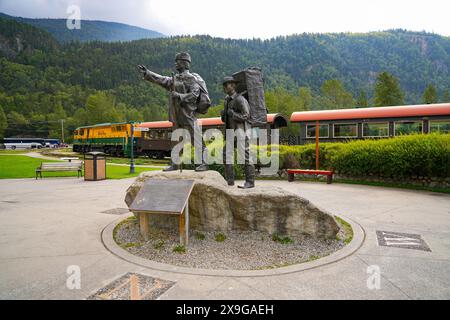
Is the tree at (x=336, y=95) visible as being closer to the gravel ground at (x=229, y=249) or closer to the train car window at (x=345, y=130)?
the train car window at (x=345, y=130)

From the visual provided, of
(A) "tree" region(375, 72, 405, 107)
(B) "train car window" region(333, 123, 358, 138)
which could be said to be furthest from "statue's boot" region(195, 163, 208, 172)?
(A) "tree" region(375, 72, 405, 107)

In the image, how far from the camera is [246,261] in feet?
14.0

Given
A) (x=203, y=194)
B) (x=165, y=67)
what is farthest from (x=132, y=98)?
(x=203, y=194)


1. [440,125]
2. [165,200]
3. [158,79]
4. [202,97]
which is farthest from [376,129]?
[165,200]

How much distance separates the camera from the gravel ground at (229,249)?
13.8 ft

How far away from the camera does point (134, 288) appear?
336 centimetres

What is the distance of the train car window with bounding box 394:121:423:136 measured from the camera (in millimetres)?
16297

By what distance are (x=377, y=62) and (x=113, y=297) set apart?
7163 inches

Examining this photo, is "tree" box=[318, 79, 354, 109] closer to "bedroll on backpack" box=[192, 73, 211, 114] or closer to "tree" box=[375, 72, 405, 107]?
"tree" box=[375, 72, 405, 107]

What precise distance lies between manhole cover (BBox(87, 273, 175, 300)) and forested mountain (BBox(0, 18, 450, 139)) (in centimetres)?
4342

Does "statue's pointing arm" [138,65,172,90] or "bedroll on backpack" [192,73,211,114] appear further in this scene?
"bedroll on backpack" [192,73,211,114]

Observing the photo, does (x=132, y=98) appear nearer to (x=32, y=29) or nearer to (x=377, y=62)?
(x=32, y=29)

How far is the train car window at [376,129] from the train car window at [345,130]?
53 cm

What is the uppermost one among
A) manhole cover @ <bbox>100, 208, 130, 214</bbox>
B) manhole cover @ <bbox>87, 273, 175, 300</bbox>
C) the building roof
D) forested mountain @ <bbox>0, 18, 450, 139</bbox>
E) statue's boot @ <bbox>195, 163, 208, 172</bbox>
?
forested mountain @ <bbox>0, 18, 450, 139</bbox>
